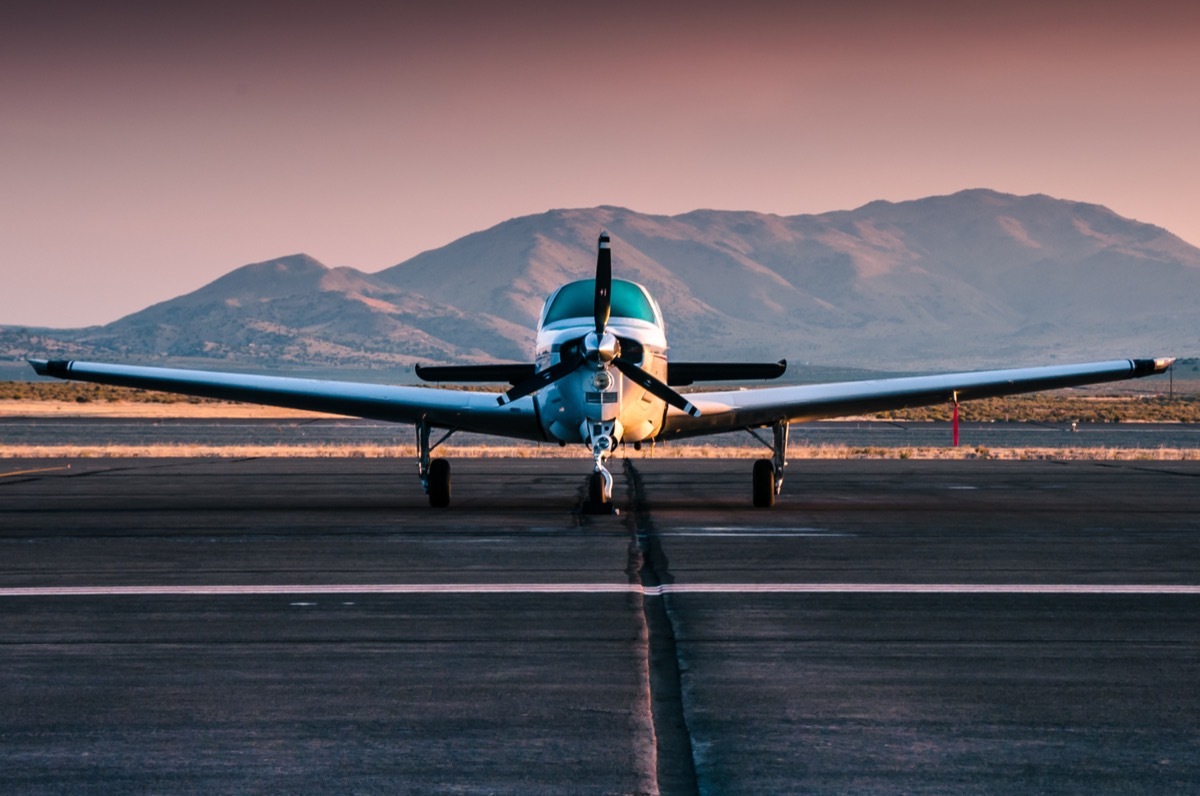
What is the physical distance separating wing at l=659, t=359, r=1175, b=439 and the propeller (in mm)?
926

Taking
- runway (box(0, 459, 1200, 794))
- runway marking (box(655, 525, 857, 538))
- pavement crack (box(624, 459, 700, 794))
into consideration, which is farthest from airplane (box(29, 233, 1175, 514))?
pavement crack (box(624, 459, 700, 794))

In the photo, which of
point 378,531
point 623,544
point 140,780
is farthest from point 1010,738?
point 378,531

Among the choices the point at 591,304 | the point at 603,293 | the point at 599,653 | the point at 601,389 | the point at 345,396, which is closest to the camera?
the point at 599,653

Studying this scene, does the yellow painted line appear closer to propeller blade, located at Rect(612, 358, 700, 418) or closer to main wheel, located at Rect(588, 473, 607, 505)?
main wheel, located at Rect(588, 473, 607, 505)

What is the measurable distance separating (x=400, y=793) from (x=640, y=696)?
1.99 m

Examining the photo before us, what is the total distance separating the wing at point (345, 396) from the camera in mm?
19844

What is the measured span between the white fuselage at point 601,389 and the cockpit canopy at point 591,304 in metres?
0.07

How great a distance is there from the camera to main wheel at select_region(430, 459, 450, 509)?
19719mm

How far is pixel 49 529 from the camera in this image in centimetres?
1611

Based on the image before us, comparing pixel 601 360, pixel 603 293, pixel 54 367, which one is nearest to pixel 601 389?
pixel 601 360

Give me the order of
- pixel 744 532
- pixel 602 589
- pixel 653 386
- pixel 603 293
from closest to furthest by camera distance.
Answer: pixel 602 589, pixel 744 532, pixel 603 293, pixel 653 386

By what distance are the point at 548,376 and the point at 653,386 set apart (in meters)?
1.39

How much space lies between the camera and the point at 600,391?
18.4m

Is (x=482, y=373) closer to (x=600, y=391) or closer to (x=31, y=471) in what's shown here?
(x=600, y=391)
